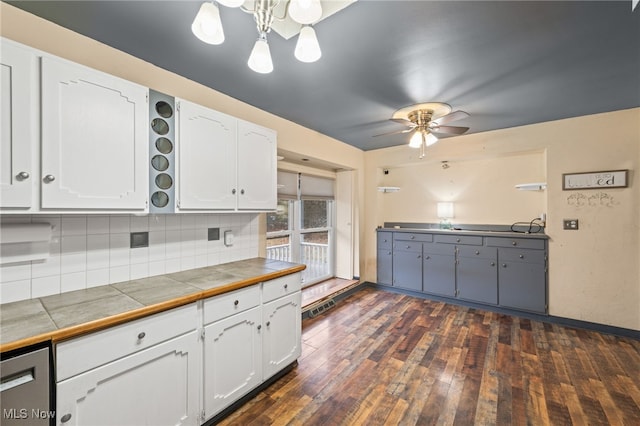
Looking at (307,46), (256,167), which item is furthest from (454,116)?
(256,167)

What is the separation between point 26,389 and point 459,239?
4092 millimetres

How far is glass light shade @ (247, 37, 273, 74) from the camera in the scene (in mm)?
1178

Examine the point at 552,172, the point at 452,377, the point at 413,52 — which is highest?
the point at 413,52

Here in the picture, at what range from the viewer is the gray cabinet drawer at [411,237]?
393 cm

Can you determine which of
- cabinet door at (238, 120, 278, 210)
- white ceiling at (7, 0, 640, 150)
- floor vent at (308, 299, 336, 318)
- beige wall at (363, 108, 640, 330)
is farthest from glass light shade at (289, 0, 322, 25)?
beige wall at (363, 108, 640, 330)

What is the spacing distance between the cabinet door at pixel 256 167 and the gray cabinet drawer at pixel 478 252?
276cm

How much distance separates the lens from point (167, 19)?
57.6 inches

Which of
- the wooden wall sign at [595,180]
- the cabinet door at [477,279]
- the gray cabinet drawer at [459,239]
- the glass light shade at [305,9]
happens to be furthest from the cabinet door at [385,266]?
the glass light shade at [305,9]

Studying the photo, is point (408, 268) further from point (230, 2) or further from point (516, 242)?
point (230, 2)

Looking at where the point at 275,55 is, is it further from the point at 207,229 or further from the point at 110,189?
the point at 207,229

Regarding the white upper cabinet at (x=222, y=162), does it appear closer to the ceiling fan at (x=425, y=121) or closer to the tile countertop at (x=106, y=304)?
the tile countertop at (x=106, y=304)

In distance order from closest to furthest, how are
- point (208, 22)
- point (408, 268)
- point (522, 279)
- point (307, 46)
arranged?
point (208, 22), point (307, 46), point (522, 279), point (408, 268)

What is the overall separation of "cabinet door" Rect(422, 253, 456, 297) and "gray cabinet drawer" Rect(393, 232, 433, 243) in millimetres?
237

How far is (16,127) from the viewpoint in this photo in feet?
3.90
